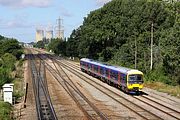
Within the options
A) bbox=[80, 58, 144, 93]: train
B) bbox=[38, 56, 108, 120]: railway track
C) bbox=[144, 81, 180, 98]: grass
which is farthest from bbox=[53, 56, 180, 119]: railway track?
bbox=[38, 56, 108, 120]: railway track

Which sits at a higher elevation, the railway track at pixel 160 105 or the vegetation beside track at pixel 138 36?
the vegetation beside track at pixel 138 36

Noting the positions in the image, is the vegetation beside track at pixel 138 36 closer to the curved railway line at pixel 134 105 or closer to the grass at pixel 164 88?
the grass at pixel 164 88

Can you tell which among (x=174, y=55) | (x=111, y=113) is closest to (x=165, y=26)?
(x=174, y=55)

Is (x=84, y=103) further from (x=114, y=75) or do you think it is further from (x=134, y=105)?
(x=114, y=75)

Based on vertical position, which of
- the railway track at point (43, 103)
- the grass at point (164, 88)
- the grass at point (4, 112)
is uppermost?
the grass at point (4, 112)

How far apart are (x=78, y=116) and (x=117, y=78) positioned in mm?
16055

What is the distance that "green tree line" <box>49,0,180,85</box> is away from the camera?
51031 mm

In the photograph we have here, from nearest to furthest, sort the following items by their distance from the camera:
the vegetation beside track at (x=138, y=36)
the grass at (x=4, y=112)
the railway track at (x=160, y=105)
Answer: the grass at (x=4, y=112) < the railway track at (x=160, y=105) < the vegetation beside track at (x=138, y=36)

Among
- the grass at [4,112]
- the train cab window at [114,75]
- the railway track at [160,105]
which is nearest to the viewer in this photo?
the grass at [4,112]

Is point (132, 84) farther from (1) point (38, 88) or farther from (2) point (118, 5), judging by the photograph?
(2) point (118, 5)

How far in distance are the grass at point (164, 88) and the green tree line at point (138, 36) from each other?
244cm

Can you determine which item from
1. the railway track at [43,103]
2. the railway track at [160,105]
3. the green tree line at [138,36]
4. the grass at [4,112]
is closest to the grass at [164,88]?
the green tree line at [138,36]

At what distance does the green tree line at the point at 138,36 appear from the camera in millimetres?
51031

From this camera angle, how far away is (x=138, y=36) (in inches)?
2975
